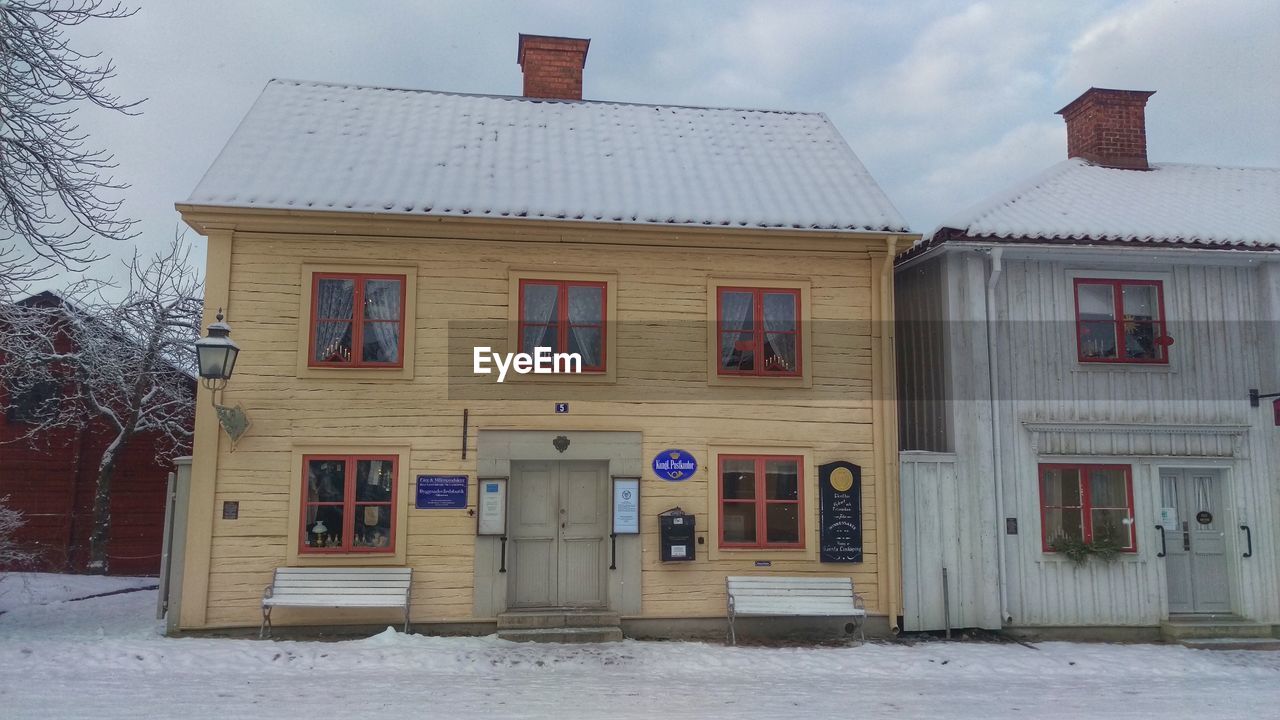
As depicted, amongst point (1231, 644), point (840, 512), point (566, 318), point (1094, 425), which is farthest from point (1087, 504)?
point (566, 318)

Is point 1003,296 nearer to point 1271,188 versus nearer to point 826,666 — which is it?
point 826,666

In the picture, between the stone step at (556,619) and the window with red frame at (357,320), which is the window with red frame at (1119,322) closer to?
the stone step at (556,619)

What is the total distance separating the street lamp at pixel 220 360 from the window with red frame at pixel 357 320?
3.43 feet

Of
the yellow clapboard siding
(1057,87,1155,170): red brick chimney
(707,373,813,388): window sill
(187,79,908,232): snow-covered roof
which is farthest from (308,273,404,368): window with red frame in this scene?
(1057,87,1155,170): red brick chimney

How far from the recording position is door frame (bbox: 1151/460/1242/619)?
11.7m

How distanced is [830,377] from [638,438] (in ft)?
8.53

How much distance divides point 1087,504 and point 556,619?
7017mm

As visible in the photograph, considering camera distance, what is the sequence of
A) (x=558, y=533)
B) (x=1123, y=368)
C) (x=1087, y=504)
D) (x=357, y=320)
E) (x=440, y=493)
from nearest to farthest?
(x=440, y=493), (x=357, y=320), (x=558, y=533), (x=1087, y=504), (x=1123, y=368)

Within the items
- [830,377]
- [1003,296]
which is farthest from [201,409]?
[1003,296]

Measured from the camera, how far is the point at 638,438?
11.1 m

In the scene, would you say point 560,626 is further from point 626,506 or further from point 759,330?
point 759,330

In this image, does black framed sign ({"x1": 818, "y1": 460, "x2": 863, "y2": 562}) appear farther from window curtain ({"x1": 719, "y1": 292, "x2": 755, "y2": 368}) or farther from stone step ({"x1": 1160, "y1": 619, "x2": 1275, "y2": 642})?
stone step ({"x1": 1160, "y1": 619, "x2": 1275, "y2": 642})

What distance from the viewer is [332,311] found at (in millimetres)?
10836

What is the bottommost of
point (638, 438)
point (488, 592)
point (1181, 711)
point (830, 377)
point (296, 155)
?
point (1181, 711)
